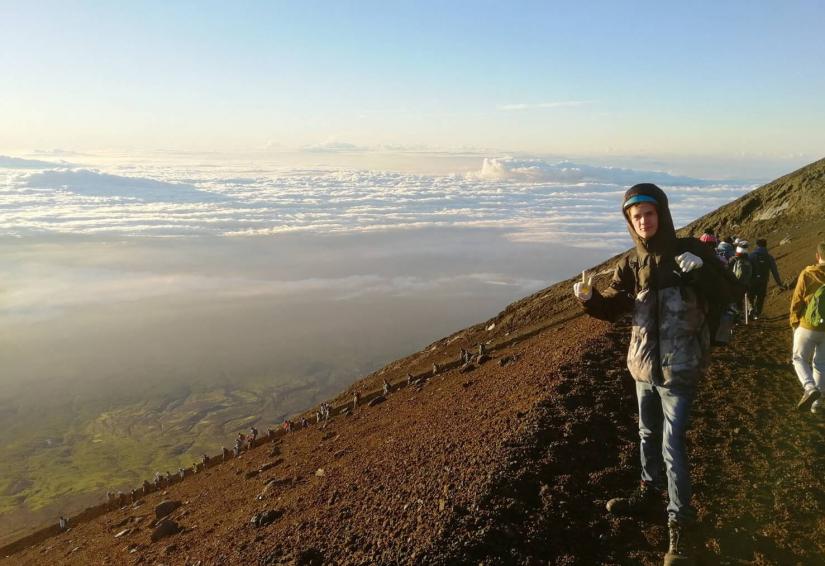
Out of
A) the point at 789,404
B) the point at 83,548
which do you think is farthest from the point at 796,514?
the point at 83,548

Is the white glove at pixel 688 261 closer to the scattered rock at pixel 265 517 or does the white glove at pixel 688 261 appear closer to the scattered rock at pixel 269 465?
the scattered rock at pixel 265 517

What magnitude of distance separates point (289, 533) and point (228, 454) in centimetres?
1402

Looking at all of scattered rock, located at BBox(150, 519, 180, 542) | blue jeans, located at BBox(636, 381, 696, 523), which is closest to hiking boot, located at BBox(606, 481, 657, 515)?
blue jeans, located at BBox(636, 381, 696, 523)

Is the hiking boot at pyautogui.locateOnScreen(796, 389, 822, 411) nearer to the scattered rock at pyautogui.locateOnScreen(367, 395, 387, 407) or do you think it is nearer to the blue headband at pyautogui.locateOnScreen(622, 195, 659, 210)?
the blue headband at pyautogui.locateOnScreen(622, 195, 659, 210)

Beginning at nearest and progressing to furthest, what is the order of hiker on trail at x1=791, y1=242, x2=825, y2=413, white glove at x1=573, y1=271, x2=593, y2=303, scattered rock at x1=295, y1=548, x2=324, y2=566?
white glove at x1=573, y1=271, x2=593, y2=303, scattered rock at x1=295, y1=548, x2=324, y2=566, hiker on trail at x1=791, y1=242, x2=825, y2=413

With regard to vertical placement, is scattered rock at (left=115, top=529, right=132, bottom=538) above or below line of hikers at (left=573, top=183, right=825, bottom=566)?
below

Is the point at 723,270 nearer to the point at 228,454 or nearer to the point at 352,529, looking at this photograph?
the point at 352,529

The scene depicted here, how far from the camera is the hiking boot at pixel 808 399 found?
7.64m

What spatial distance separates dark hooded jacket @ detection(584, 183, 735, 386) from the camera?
4.54 metres

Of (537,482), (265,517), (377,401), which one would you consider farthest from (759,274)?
(265,517)

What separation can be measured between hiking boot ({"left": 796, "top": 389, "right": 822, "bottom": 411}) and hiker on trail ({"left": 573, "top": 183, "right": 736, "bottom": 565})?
13.3 ft

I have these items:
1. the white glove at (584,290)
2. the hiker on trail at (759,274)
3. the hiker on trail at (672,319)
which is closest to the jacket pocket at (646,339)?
the hiker on trail at (672,319)

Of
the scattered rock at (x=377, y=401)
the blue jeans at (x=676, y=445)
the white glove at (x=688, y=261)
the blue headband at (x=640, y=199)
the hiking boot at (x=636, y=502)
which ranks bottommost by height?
the scattered rock at (x=377, y=401)

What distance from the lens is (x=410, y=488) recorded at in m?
6.41
